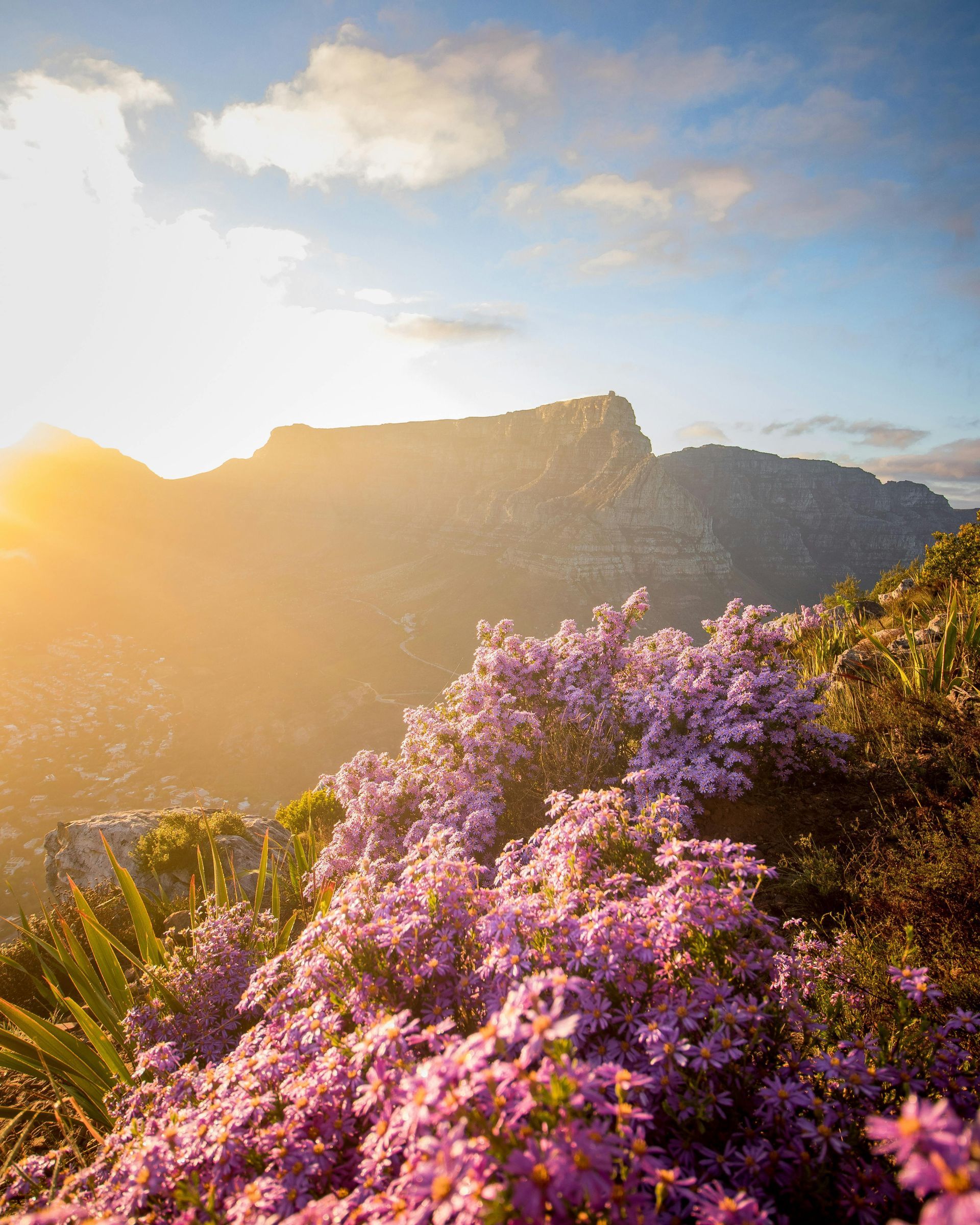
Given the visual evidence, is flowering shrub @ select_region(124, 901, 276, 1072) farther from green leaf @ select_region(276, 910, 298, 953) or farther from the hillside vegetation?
green leaf @ select_region(276, 910, 298, 953)

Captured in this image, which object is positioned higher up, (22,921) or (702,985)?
(702,985)

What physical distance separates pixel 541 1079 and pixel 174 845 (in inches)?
409

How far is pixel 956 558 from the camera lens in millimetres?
10086

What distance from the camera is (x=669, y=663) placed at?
255 inches

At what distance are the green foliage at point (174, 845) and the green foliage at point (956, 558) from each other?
14048 mm

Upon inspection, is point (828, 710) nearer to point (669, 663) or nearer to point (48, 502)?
point (669, 663)

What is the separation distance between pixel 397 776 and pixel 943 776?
5.68m

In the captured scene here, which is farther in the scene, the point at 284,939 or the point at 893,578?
the point at 893,578

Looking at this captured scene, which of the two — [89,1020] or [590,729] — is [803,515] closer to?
[590,729]

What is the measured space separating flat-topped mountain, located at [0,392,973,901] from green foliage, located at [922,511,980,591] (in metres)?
44.5

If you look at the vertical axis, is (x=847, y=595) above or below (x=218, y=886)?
above

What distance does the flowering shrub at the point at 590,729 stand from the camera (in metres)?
5.32

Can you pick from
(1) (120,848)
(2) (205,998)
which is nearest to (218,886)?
(2) (205,998)

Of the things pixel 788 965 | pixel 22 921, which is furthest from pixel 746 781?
pixel 22 921
